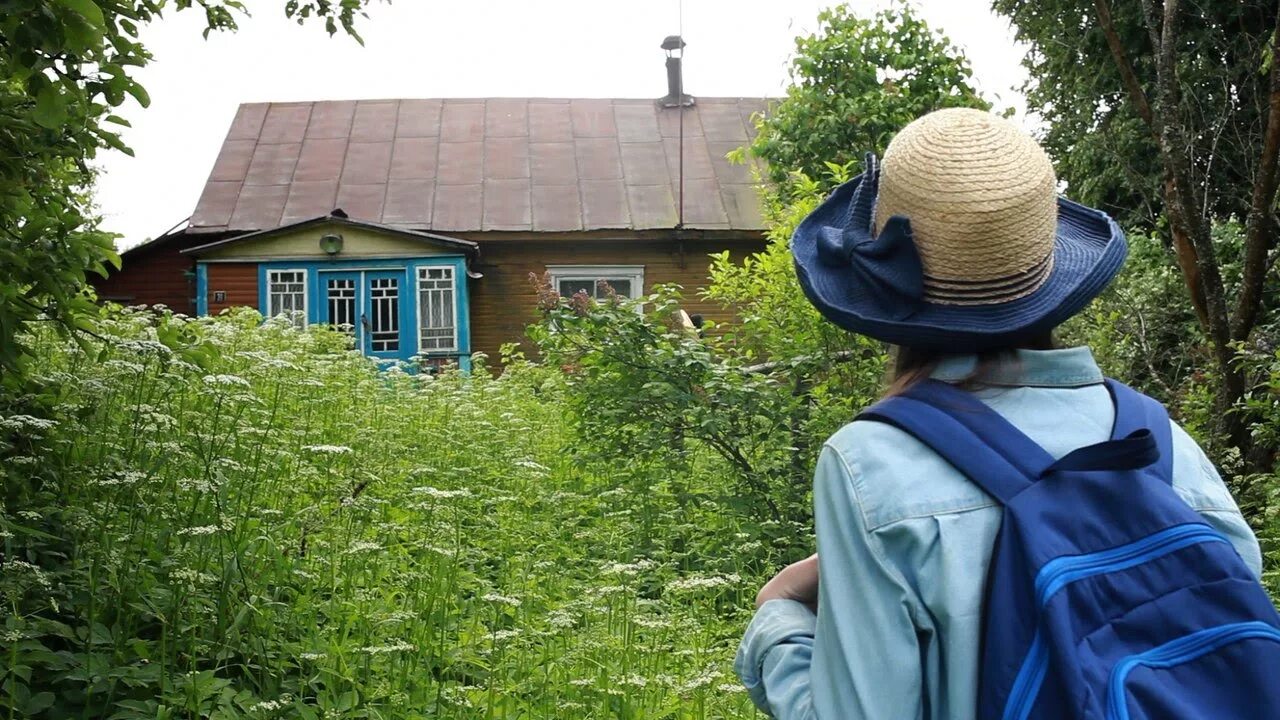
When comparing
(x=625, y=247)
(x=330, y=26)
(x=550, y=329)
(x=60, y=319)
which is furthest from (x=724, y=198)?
(x=60, y=319)

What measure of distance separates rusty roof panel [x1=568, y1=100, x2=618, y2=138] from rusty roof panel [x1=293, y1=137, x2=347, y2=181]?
446cm

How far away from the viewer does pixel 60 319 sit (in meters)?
3.79

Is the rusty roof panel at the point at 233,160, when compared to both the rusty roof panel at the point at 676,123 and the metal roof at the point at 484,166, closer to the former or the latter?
the metal roof at the point at 484,166

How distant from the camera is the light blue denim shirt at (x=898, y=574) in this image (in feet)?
4.12

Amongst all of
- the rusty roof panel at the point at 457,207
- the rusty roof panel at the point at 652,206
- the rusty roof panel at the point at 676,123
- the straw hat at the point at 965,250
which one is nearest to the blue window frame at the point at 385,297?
the rusty roof panel at the point at 457,207

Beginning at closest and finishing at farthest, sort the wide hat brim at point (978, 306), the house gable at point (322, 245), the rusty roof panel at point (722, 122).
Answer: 1. the wide hat brim at point (978, 306)
2. the house gable at point (322, 245)
3. the rusty roof panel at point (722, 122)

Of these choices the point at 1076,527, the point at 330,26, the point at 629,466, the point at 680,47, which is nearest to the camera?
the point at 1076,527

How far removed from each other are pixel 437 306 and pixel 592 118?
606 cm

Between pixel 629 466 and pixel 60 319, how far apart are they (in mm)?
3533

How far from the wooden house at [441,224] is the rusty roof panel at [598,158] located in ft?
0.12

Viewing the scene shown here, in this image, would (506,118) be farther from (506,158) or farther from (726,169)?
(726,169)

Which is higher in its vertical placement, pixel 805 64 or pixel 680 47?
pixel 680 47

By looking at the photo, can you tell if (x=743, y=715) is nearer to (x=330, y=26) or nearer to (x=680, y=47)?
(x=330, y=26)

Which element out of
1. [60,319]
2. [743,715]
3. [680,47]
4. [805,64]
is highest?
[680,47]
